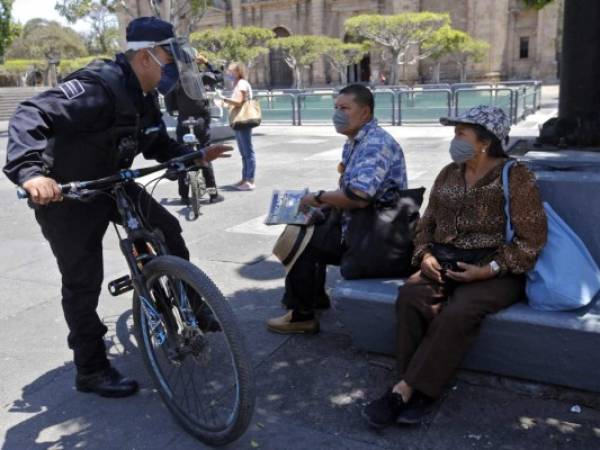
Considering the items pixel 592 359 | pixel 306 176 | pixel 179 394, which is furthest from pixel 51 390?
pixel 306 176

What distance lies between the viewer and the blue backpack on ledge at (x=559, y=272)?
2.70 meters

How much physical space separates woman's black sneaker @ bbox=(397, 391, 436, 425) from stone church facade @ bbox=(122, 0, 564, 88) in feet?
135

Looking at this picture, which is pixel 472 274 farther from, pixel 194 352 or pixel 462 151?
pixel 194 352

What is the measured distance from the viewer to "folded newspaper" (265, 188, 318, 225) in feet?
11.4

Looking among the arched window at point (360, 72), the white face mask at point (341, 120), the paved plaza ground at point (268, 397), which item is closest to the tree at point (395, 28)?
the arched window at point (360, 72)

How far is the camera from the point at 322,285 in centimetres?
399

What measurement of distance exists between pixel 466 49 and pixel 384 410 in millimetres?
34915

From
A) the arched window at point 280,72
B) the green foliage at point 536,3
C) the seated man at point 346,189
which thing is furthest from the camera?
the arched window at point 280,72

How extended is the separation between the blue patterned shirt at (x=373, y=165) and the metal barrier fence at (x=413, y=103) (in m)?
12.5

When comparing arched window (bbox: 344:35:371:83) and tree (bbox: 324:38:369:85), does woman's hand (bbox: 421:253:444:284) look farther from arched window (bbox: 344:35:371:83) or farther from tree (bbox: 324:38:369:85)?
arched window (bbox: 344:35:371:83)

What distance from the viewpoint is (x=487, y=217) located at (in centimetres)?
292

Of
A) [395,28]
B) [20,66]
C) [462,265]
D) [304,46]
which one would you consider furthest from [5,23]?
[462,265]

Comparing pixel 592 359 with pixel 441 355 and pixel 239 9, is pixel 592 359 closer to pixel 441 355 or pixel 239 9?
pixel 441 355

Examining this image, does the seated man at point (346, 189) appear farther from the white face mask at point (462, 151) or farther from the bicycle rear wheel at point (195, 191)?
the bicycle rear wheel at point (195, 191)
